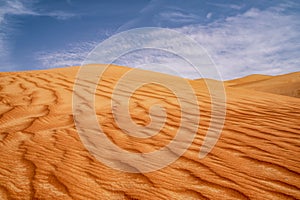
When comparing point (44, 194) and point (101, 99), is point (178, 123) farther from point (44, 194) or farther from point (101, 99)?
point (44, 194)

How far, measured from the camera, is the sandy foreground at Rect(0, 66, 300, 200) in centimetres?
188

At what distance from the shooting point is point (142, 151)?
266cm

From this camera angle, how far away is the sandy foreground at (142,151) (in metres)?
1.88

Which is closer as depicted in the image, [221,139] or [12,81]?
[221,139]

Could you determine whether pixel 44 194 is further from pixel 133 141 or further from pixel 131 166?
pixel 133 141

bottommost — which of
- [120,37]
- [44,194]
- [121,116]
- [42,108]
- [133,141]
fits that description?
[44,194]

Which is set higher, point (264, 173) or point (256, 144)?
point (256, 144)

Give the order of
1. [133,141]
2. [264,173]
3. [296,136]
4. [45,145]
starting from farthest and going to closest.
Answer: [296,136] → [133,141] → [45,145] → [264,173]

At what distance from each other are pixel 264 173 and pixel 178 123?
157 centimetres

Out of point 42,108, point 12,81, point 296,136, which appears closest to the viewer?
point 296,136

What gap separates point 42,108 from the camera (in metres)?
4.20

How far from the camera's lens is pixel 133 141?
9.66 feet

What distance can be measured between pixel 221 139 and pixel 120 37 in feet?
7.67

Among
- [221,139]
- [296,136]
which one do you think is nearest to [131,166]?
[221,139]
